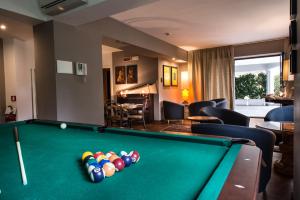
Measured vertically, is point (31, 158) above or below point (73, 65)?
below

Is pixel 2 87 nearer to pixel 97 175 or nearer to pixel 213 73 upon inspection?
pixel 97 175

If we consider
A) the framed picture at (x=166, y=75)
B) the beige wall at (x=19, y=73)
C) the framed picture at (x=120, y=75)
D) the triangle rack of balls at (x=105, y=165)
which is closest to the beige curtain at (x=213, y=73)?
the framed picture at (x=166, y=75)

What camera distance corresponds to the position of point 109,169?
851 millimetres

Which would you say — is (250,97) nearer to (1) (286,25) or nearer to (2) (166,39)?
(1) (286,25)

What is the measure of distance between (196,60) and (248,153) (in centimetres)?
650

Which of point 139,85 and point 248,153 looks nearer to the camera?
point 248,153

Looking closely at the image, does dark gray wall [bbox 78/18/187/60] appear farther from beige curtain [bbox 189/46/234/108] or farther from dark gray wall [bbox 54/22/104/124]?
beige curtain [bbox 189/46/234/108]

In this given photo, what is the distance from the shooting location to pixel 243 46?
6516mm

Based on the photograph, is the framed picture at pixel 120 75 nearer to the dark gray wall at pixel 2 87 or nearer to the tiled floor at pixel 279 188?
the dark gray wall at pixel 2 87

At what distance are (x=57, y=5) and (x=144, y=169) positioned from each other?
8.39 feet

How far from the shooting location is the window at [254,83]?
6.96 meters

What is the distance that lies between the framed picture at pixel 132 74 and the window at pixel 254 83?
149 inches

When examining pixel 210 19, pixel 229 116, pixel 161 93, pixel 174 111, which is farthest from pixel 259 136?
pixel 161 93

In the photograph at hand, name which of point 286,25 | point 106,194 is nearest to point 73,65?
point 106,194
